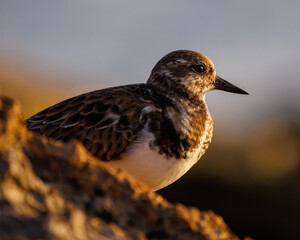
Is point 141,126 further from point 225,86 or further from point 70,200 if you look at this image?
point 70,200

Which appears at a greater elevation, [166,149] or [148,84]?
[148,84]

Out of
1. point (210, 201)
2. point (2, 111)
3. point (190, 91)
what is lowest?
point (210, 201)

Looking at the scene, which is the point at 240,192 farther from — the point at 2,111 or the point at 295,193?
the point at 2,111

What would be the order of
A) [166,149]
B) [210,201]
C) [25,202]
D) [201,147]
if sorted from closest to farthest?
[25,202]
[166,149]
[201,147]
[210,201]

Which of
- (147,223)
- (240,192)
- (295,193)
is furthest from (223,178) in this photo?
(147,223)

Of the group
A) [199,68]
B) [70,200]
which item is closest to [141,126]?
[199,68]

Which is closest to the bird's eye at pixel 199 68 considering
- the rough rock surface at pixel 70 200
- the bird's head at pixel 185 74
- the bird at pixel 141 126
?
the bird's head at pixel 185 74
